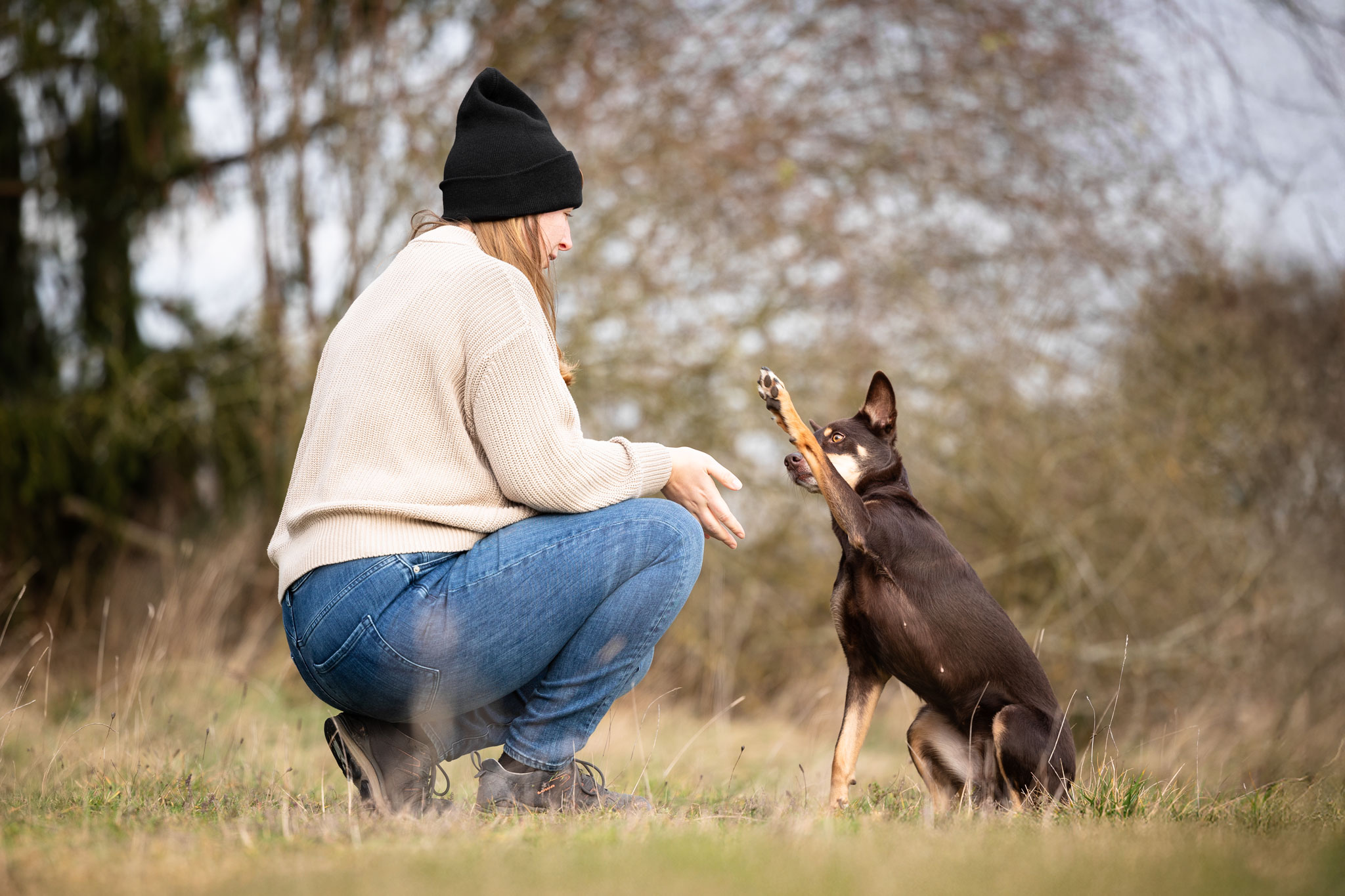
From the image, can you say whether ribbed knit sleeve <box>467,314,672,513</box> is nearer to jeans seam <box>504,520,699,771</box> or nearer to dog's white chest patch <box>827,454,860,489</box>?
jeans seam <box>504,520,699,771</box>

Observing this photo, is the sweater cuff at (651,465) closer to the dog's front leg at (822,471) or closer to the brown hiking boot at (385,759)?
the dog's front leg at (822,471)

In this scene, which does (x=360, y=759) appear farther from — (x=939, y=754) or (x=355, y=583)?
(x=939, y=754)

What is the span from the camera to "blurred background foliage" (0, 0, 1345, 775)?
623 centimetres

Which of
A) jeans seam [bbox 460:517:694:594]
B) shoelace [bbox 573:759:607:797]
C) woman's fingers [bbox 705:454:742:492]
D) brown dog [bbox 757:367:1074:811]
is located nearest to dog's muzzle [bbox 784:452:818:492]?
brown dog [bbox 757:367:1074:811]

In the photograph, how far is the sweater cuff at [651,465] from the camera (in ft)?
8.25

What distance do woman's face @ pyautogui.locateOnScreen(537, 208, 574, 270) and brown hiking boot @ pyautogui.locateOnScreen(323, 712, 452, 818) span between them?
1225mm

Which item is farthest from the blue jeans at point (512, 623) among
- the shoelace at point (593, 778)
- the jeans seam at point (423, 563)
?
the shoelace at point (593, 778)

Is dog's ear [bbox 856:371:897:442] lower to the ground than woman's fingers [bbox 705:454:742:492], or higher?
lower

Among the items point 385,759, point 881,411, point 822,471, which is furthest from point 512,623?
point 881,411

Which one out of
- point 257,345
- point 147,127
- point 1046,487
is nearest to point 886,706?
point 1046,487

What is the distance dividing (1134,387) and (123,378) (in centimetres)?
634

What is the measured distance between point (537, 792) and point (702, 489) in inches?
32.4

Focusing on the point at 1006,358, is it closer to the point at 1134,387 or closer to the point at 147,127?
the point at 1134,387

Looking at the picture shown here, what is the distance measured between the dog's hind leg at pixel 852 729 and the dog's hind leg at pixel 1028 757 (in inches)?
12.8
